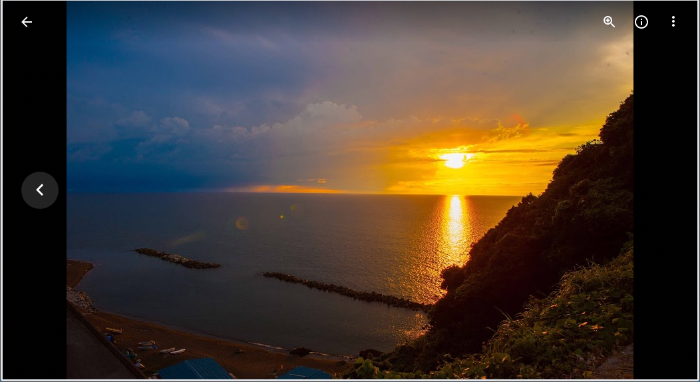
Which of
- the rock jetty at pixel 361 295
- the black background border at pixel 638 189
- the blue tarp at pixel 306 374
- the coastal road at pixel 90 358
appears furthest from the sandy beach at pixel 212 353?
the black background border at pixel 638 189

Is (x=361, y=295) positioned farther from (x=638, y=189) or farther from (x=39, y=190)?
(x=39, y=190)

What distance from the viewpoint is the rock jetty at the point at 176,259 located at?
66.2 metres

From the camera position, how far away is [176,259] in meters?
70.5

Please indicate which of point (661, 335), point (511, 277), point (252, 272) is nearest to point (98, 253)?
point (252, 272)

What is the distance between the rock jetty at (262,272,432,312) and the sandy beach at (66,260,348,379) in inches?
679

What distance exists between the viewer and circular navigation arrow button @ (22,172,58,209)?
3154mm

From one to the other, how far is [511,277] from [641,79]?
1027 centimetres

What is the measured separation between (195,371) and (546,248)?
21.8m

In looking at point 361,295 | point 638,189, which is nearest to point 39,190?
point 638,189

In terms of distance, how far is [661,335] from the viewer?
3.58 metres

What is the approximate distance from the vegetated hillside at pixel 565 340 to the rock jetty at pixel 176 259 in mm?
67450

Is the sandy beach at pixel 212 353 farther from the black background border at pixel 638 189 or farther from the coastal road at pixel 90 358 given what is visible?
the black background border at pixel 638 189

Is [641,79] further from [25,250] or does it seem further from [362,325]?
[362,325]

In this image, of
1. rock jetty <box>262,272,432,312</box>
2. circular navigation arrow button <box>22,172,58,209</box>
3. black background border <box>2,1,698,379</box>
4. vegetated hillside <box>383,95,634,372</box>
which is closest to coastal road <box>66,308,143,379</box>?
black background border <box>2,1,698,379</box>
